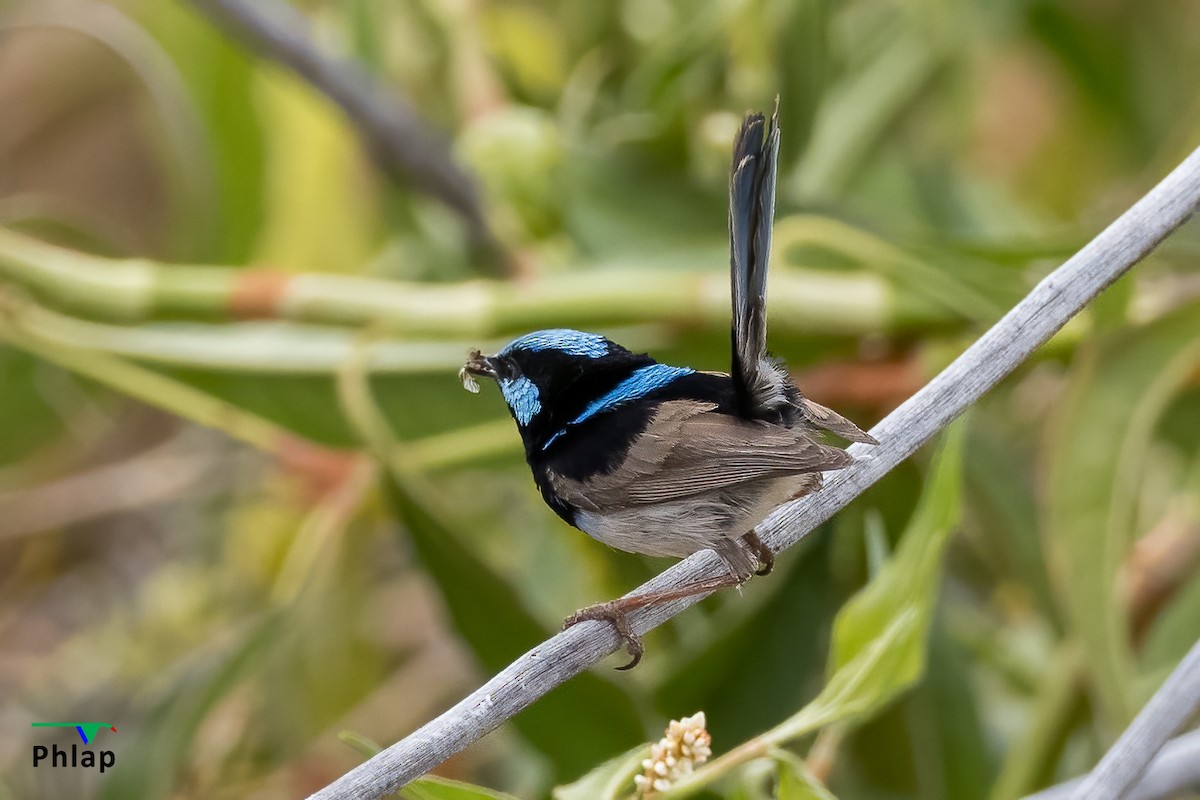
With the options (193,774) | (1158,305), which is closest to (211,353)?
(193,774)

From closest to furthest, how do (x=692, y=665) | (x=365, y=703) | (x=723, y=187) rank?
(x=692, y=665)
(x=723, y=187)
(x=365, y=703)

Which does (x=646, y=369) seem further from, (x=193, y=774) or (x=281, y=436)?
(x=193, y=774)

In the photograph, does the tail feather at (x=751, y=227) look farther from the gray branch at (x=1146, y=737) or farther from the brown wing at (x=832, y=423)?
the gray branch at (x=1146, y=737)

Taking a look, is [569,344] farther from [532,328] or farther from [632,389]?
[532,328]

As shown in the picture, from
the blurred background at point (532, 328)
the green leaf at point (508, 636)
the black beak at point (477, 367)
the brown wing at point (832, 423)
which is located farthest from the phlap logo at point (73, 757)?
the brown wing at point (832, 423)

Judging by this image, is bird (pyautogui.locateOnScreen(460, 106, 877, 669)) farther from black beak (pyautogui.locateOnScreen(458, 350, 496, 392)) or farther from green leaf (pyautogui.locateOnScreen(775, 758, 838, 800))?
green leaf (pyautogui.locateOnScreen(775, 758, 838, 800))

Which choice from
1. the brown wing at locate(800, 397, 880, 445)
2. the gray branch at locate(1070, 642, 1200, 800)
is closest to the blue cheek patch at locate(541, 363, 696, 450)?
the brown wing at locate(800, 397, 880, 445)

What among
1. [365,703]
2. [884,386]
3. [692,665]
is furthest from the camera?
[365,703]
